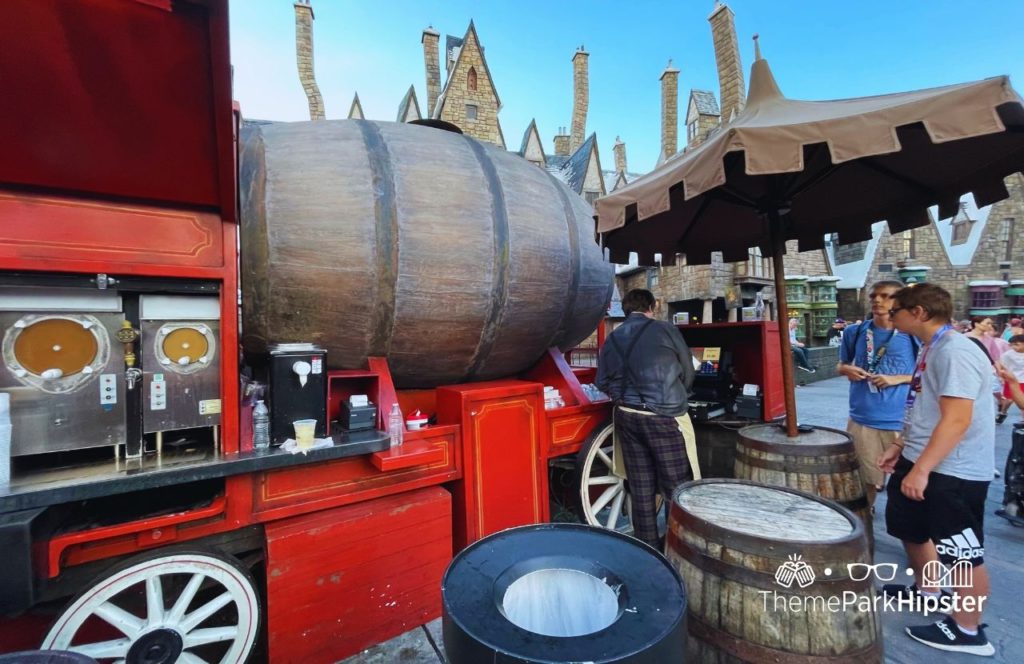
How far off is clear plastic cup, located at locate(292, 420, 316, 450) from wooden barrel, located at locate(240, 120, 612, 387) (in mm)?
584

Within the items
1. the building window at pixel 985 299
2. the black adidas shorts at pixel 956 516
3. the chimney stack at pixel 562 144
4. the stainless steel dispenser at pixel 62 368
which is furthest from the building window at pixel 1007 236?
the stainless steel dispenser at pixel 62 368

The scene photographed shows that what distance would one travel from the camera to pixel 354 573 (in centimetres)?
226

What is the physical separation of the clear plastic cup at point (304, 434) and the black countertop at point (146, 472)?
0.07 meters

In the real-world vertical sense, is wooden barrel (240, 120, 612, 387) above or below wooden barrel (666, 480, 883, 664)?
above

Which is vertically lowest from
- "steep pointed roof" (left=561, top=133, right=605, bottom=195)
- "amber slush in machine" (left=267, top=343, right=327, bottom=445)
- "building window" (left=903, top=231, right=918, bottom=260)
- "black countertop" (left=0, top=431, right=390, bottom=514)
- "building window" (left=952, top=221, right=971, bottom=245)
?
"black countertop" (left=0, top=431, right=390, bottom=514)

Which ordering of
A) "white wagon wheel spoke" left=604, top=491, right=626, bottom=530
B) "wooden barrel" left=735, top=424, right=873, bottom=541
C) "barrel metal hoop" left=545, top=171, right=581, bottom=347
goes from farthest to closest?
"white wagon wheel spoke" left=604, top=491, right=626, bottom=530 → "barrel metal hoop" left=545, top=171, right=581, bottom=347 → "wooden barrel" left=735, top=424, right=873, bottom=541

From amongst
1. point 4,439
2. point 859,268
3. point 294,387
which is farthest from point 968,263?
point 4,439

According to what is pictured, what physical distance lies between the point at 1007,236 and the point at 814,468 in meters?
27.4

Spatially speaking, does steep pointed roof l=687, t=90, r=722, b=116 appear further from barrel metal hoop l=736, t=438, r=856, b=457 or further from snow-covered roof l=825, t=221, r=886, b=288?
barrel metal hoop l=736, t=438, r=856, b=457

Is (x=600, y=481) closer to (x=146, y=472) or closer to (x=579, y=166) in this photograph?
(x=146, y=472)

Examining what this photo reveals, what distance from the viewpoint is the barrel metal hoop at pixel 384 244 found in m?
2.54

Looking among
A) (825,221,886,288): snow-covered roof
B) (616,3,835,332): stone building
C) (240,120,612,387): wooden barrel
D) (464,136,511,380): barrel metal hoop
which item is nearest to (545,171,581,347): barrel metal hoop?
(240,120,612,387): wooden barrel

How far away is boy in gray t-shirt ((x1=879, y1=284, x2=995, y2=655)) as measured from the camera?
1990mm

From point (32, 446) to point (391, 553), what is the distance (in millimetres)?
1699
